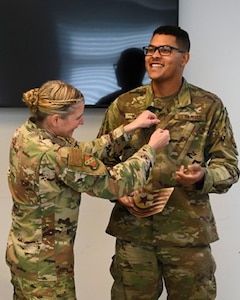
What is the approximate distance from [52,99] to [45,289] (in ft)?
2.05

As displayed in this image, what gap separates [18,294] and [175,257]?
59cm

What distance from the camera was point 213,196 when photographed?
2.46 meters

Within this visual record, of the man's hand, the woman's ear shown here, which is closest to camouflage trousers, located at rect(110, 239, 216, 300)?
the man's hand

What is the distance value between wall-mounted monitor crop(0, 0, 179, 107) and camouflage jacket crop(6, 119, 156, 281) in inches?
27.8

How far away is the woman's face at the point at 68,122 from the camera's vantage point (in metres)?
1.55

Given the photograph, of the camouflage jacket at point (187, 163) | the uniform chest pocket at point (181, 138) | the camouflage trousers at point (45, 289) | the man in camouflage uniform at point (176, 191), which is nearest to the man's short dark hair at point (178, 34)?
the man in camouflage uniform at point (176, 191)

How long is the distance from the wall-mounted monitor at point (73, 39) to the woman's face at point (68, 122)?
0.72 metres

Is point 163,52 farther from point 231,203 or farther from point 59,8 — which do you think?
point 231,203

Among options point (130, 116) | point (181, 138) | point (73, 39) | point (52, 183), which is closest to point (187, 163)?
point (181, 138)

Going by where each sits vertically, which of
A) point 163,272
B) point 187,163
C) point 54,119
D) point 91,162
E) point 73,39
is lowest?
point 163,272

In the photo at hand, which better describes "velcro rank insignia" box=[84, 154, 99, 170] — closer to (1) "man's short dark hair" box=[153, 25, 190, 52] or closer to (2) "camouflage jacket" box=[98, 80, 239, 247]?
(2) "camouflage jacket" box=[98, 80, 239, 247]

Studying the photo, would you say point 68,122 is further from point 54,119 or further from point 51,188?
point 51,188

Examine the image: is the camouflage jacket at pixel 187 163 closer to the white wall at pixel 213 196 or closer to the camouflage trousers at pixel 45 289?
the camouflage trousers at pixel 45 289

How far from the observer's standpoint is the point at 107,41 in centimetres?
226
